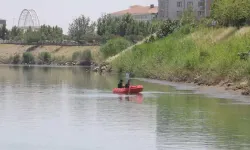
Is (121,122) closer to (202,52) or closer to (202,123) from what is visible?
(202,123)

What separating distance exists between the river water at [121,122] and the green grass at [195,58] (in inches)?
289

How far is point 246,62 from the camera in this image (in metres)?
57.5

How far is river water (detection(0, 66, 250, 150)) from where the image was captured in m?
30.9

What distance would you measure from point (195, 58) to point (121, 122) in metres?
34.4

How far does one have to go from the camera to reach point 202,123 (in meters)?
37.3

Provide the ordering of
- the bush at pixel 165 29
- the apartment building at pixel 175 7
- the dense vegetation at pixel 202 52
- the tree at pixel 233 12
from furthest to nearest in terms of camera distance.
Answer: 1. the apartment building at pixel 175 7
2. the bush at pixel 165 29
3. the tree at pixel 233 12
4. the dense vegetation at pixel 202 52

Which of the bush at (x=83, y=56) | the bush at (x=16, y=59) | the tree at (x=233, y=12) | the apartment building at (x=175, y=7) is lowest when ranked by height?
the bush at (x=16, y=59)

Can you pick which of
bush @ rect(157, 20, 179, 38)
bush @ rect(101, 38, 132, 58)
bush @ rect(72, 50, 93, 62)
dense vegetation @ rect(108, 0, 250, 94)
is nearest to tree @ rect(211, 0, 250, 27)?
dense vegetation @ rect(108, 0, 250, 94)

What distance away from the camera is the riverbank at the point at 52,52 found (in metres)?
162

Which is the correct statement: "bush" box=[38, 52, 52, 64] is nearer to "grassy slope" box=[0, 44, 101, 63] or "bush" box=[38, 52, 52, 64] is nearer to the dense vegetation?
"grassy slope" box=[0, 44, 101, 63]

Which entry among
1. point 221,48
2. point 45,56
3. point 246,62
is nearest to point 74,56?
point 45,56

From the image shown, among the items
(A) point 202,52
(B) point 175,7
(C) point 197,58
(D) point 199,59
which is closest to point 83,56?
(B) point 175,7

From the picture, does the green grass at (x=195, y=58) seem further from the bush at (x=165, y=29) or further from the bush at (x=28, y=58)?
the bush at (x=28, y=58)

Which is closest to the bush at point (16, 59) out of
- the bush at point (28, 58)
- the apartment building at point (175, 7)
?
the bush at point (28, 58)
